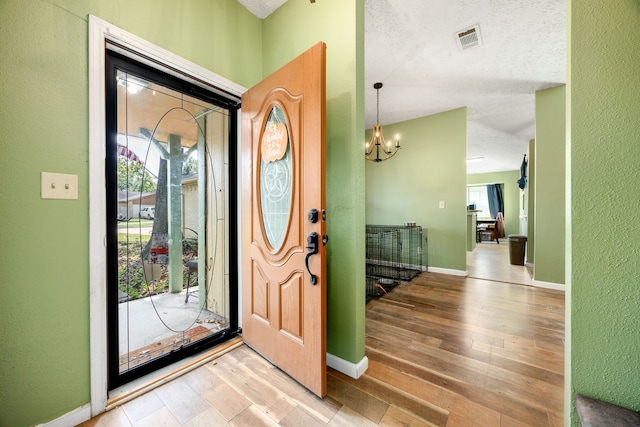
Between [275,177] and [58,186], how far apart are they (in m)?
1.14

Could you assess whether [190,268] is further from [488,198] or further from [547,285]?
[488,198]

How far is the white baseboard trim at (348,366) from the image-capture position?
1623mm

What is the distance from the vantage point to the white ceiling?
210 cm

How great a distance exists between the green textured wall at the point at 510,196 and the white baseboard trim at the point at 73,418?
12336 millimetres

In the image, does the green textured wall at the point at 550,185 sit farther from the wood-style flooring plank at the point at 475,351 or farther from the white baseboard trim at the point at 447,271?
the white baseboard trim at the point at 447,271

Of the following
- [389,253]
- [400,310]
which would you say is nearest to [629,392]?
[400,310]

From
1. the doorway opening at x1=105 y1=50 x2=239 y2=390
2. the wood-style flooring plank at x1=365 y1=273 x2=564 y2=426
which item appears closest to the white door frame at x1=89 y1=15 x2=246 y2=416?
the doorway opening at x1=105 y1=50 x2=239 y2=390

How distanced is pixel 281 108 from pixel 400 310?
246cm

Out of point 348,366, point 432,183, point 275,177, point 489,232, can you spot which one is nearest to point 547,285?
point 432,183

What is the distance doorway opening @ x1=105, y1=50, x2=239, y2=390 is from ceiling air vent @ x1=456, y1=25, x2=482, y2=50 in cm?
240

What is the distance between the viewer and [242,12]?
203 centimetres

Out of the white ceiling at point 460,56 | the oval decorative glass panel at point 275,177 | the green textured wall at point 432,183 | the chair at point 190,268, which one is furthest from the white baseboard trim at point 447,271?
the chair at point 190,268

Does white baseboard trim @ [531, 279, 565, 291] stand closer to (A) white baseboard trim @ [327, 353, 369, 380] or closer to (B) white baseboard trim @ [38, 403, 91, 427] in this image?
(A) white baseboard trim @ [327, 353, 369, 380]

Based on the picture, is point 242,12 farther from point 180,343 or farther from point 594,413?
point 594,413
